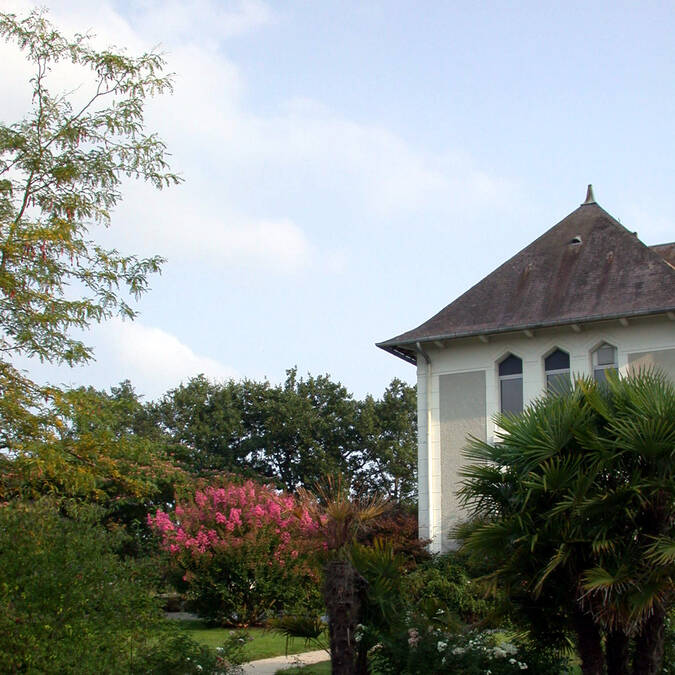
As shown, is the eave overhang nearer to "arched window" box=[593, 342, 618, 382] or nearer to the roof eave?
the roof eave

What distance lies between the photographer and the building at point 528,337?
2283 centimetres

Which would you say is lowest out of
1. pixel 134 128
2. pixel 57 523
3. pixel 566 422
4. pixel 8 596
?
pixel 8 596

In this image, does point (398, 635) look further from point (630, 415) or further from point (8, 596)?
point (8, 596)

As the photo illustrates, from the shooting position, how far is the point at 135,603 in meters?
9.18

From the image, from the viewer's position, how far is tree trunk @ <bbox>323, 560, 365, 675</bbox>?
10086 millimetres

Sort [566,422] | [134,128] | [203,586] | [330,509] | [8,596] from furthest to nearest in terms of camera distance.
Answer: [203,586] < [330,509] < [134,128] < [566,422] < [8,596]

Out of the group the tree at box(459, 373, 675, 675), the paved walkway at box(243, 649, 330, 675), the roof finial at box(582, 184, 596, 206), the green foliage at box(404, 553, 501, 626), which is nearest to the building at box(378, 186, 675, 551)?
the roof finial at box(582, 184, 596, 206)

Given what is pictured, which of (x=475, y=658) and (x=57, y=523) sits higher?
(x=57, y=523)

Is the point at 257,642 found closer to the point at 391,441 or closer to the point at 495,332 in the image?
the point at 495,332

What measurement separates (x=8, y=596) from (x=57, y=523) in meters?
1.21

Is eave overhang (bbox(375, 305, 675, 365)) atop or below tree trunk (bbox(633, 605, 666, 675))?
atop

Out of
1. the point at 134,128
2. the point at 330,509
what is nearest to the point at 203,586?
the point at 330,509

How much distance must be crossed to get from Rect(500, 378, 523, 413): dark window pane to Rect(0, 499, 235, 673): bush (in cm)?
1617

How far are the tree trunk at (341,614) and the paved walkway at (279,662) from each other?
196 cm
